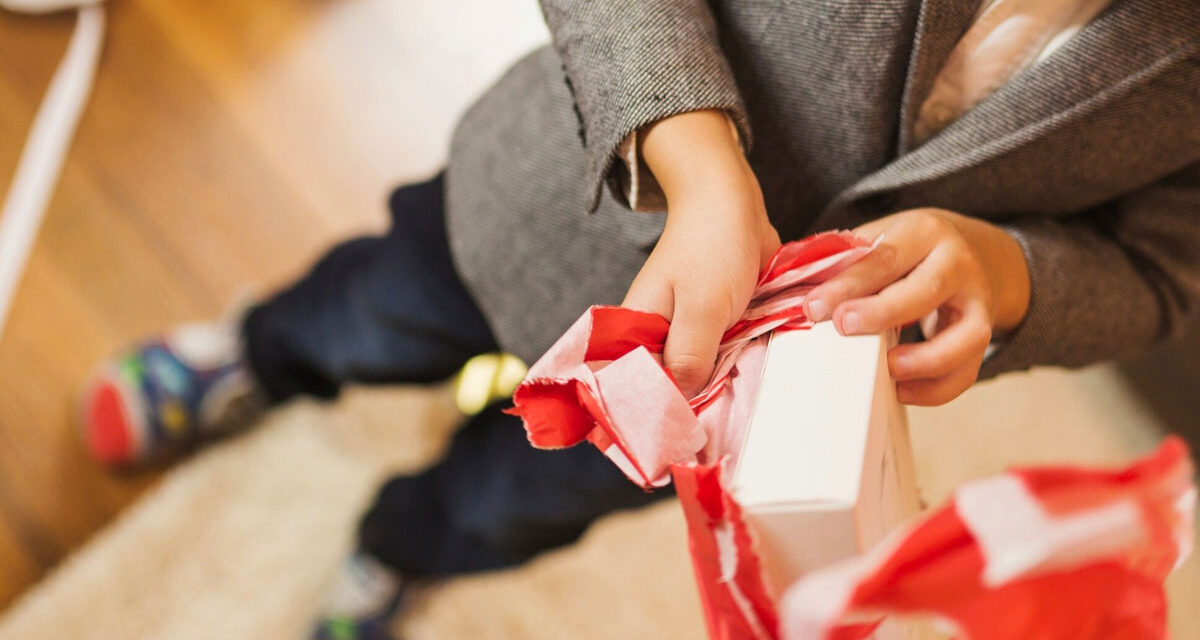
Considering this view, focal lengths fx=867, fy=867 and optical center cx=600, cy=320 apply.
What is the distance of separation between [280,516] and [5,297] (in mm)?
412

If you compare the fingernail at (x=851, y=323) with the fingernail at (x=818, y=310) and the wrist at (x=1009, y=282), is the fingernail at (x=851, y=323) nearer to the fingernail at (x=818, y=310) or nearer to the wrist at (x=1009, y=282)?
the fingernail at (x=818, y=310)

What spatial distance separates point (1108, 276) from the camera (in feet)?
1.57

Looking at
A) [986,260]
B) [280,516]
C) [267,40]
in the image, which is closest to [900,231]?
[986,260]

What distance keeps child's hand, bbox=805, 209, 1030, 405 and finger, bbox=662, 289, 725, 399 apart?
4 cm

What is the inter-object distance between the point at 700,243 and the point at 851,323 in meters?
0.07

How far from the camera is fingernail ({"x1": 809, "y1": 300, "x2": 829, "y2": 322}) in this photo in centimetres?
33

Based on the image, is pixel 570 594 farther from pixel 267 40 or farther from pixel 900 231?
pixel 267 40

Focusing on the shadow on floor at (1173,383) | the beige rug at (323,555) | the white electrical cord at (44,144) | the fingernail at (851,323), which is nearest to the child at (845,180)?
the fingernail at (851,323)

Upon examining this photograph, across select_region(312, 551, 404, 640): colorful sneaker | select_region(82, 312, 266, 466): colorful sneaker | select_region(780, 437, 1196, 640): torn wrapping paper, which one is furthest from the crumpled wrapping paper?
select_region(82, 312, 266, 466): colorful sneaker

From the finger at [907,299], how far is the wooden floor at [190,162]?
841 mm

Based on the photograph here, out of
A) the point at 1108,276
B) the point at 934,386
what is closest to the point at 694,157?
the point at 934,386

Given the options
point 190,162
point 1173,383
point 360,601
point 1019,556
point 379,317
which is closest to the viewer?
point 1019,556

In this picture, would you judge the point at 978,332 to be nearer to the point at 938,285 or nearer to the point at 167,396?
the point at 938,285

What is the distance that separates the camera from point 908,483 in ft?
1.26
